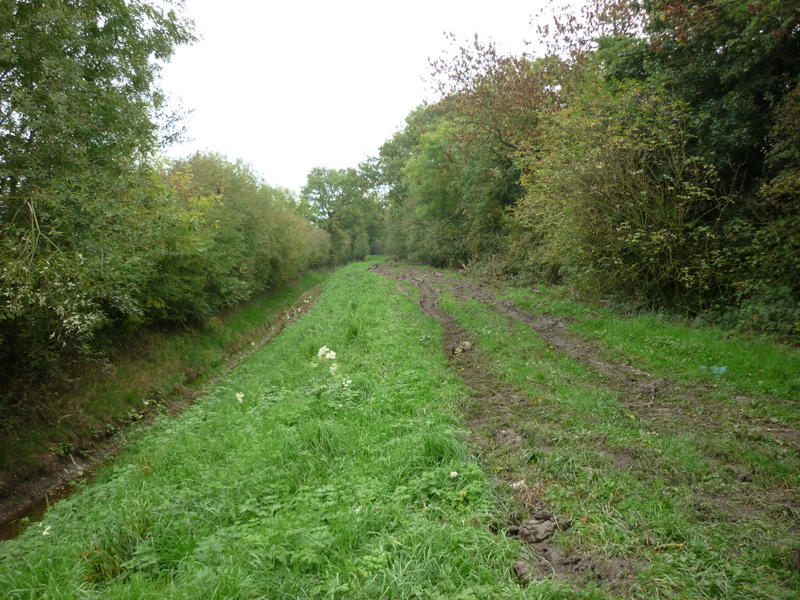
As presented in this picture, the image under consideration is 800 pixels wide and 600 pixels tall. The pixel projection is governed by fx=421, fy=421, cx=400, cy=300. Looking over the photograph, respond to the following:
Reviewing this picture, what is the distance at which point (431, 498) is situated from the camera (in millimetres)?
4223

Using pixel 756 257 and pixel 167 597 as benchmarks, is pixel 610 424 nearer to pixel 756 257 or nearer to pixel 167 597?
pixel 167 597

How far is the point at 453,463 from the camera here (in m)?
4.64

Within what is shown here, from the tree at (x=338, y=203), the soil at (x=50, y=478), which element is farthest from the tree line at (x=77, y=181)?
the tree at (x=338, y=203)

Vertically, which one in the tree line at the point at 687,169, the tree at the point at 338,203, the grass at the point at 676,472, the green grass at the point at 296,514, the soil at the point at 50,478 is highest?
the tree at the point at 338,203

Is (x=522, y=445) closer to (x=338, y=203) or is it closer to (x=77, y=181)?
(x=77, y=181)

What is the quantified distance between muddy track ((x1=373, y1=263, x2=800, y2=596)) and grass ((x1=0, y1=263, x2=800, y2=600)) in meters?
0.05

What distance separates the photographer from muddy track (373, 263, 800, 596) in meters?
3.12

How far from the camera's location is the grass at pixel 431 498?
317 centimetres

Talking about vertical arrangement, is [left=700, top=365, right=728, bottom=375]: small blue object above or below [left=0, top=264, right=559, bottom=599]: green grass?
below

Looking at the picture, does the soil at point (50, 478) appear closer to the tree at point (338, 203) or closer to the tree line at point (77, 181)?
the tree line at point (77, 181)

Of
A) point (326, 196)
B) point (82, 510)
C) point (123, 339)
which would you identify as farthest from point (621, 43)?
point (326, 196)

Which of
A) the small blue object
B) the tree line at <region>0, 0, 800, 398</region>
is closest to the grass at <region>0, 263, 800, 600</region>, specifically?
the small blue object

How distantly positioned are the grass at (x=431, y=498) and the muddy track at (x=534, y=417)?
5 cm

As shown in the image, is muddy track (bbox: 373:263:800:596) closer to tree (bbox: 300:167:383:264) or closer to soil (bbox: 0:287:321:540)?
soil (bbox: 0:287:321:540)
